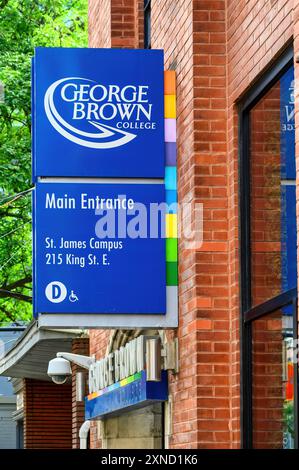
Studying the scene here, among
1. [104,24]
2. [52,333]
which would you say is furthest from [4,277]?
[104,24]

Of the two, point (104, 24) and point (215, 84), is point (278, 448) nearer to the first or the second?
point (215, 84)

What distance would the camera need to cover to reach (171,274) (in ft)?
38.1

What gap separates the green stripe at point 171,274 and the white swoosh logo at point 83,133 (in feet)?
3.79

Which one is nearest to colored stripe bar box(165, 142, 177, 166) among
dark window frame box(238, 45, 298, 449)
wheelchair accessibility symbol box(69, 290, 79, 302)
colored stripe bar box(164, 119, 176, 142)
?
colored stripe bar box(164, 119, 176, 142)

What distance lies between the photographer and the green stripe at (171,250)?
1162cm

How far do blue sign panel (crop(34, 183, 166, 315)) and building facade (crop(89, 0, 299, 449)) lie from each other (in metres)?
0.33

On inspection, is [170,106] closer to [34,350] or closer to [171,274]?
[171,274]

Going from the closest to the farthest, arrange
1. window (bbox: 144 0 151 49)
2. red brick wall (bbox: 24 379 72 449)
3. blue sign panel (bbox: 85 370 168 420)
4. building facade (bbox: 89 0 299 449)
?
building facade (bbox: 89 0 299 449) < blue sign panel (bbox: 85 370 168 420) < window (bbox: 144 0 151 49) < red brick wall (bbox: 24 379 72 449)

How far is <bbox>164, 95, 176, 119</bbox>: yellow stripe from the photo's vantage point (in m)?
11.8

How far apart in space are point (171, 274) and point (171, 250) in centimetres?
21

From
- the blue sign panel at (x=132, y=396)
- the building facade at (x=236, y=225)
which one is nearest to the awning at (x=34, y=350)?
the blue sign panel at (x=132, y=396)

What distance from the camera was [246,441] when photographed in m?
10.5

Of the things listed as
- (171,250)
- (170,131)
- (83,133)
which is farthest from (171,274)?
(83,133)

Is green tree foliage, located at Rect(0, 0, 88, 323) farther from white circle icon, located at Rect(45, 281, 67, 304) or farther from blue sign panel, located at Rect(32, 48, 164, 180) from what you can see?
white circle icon, located at Rect(45, 281, 67, 304)
